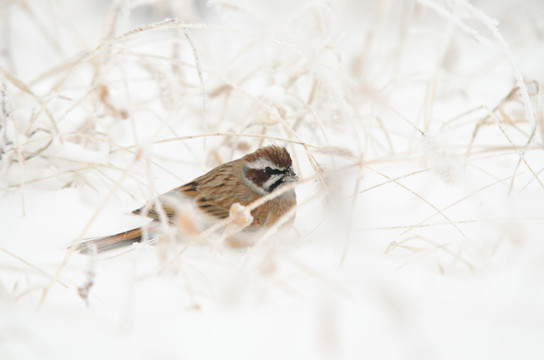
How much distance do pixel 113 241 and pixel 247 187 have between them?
97cm

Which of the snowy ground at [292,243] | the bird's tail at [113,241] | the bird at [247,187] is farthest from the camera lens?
the bird at [247,187]

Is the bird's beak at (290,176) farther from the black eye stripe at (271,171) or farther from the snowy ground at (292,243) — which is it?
the snowy ground at (292,243)

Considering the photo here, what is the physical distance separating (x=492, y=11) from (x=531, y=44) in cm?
136

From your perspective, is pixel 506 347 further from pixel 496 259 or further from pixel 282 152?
pixel 282 152

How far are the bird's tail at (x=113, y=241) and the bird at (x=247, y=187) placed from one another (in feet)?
0.80

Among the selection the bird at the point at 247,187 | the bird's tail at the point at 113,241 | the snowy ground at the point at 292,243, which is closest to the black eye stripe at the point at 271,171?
the bird at the point at 247,187

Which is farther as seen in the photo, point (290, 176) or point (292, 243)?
point (290, 176)

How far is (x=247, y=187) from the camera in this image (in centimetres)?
331

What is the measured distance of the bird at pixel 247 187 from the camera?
3.13m

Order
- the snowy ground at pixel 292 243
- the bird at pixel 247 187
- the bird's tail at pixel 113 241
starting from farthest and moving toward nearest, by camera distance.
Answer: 1. the bird at pixel 247 187
2. the bird's tail at pixel 113 241
3. the snowy ground at pixel 292 243

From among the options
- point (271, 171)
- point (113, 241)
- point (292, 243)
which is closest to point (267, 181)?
point (271, 171)

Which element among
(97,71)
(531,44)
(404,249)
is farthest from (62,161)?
(531,44)

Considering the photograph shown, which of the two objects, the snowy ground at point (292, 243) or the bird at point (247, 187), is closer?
the snowy ground at point (292, 243)

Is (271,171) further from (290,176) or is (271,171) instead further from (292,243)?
(292,243)
